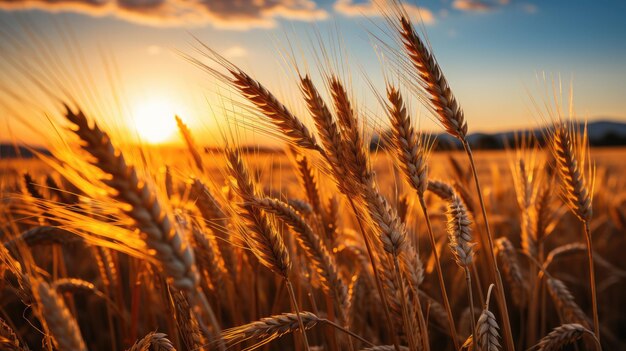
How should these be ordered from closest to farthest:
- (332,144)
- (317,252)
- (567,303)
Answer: (332,144)
(317,252)
(567,303)

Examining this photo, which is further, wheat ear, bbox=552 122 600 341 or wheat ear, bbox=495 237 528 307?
wheat ear, bbox=495 237 528 307

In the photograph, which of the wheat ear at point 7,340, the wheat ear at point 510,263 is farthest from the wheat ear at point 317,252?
the wheat ear at point 510,263

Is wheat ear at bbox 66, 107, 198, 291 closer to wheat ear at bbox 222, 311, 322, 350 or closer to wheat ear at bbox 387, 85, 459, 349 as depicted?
wheat ear at bbox 222, 311, 322, 350

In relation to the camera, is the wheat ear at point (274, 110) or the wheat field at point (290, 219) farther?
the wheat ear at point (274, 110)

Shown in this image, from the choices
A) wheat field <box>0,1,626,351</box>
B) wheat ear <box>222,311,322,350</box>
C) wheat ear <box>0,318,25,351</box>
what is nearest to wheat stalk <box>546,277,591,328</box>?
wheat field <box>0,1,626,351</box>

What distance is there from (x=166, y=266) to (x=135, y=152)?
0.37m

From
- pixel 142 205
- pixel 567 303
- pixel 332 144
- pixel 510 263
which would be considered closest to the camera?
pixel 142 205

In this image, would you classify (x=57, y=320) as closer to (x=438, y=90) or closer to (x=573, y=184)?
(x=438, y=90)

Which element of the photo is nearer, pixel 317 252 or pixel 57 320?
pixel 57 320

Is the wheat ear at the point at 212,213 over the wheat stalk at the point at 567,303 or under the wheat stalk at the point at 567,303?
over

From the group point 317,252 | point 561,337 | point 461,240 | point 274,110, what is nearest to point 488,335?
point 461,240

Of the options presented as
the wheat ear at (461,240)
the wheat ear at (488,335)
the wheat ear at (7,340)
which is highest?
the wheat ear at (461,240)

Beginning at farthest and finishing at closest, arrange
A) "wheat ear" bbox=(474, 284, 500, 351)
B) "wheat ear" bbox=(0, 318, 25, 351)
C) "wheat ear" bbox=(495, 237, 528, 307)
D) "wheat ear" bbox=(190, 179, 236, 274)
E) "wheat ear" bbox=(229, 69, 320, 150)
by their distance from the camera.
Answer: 1. "wheat ear" bbox=(495, 237, 528, 307)
2. "wheat ear" bbox=(190, 179, 236, 274)
3. "wheat ear" bbox=(229, 69, 320, 150)
4. "wheat ear" bbox=(474, 284, 500, 351)
5. "wheat ear" bbox=(0, 318, 25, 351)

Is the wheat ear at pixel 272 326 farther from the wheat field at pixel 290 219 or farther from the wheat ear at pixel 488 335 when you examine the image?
the wheat ear at pixel 488 335
